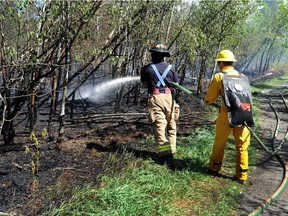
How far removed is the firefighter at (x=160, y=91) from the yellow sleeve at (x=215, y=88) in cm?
85

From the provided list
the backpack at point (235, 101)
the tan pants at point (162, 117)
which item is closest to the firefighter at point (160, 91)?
the tan pants at point (162, 117)

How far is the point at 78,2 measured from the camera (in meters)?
5.18

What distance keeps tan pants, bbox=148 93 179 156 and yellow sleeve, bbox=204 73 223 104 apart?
2.68 ft

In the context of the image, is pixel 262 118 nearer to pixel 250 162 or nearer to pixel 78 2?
pixel 250 162

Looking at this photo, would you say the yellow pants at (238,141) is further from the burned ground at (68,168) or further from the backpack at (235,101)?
the burned ground at (68,168)

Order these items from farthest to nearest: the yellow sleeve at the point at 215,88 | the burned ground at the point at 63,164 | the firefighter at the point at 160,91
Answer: the firefighter at the point at 160,91 < the yellow sleeve at the point at 215,88 < the burned ground at the point at 63,164

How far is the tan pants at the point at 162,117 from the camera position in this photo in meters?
4.99

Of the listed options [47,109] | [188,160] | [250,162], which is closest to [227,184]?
[188,160]

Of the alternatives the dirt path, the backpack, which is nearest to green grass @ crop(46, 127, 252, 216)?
the dirt path

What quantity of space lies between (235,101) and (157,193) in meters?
1.82

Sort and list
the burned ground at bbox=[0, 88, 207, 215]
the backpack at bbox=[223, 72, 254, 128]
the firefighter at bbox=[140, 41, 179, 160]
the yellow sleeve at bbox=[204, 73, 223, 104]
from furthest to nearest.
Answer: the firefighter at bbox=[140, 41, 179, 160], the yellow sleeve at bbox=[204, 73, 223, 104], the backpack at bbox=[223, 72, 254, 128], the burned ground at bbox=[0, 88, 207, 215]

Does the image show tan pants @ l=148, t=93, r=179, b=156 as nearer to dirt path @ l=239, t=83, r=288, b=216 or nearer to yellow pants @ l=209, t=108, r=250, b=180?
yellow pants @ l=209, t=108, r=250, b=180

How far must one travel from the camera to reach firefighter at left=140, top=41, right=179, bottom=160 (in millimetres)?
4984

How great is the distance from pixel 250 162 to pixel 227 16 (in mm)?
10917
